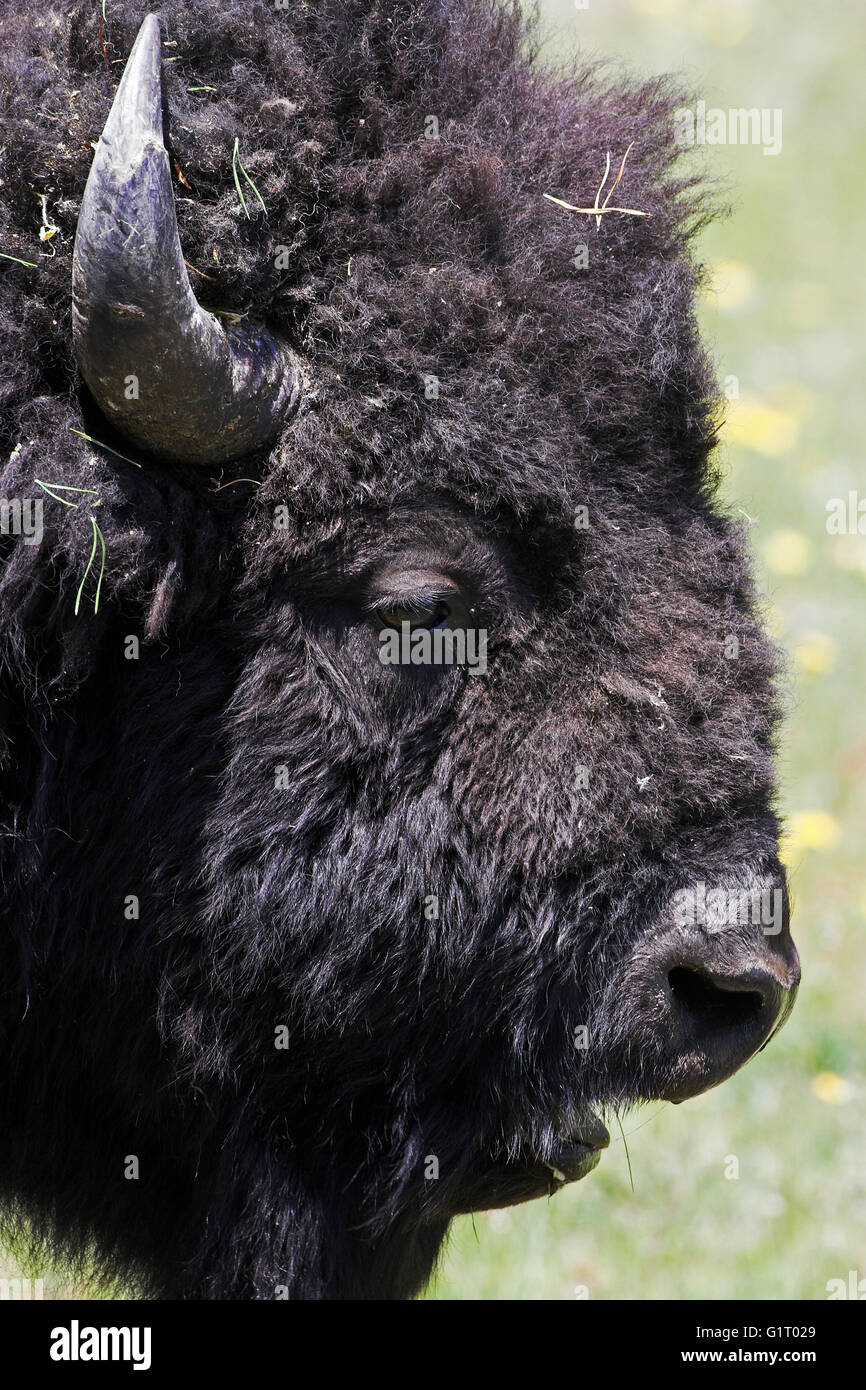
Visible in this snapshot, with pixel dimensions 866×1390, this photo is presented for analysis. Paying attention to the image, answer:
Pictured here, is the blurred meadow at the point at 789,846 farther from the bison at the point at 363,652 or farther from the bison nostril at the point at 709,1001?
the bison nostril at the point at 709,1001

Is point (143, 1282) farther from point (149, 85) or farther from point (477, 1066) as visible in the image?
point (149, 85)

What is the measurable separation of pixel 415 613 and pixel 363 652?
135mm

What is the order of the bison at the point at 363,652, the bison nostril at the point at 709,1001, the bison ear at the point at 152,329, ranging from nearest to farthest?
the bison ear at the point at 152,329
the bison at the point at 363,652
the bison nostril at the point at 709,1001

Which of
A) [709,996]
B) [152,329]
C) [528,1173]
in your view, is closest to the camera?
[152,329]

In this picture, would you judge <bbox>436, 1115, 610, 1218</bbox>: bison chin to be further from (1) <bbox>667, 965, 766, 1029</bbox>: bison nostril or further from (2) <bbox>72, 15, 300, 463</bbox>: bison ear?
(2) <bbox>72, 15, 300, 463</bbox>: bison ear

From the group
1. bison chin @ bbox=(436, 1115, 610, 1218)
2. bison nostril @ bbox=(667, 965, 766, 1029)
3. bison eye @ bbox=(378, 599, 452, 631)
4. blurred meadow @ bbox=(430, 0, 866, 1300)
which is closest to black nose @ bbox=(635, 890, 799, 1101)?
bison nostril @ bbox=(667, 965, 766, 1029)

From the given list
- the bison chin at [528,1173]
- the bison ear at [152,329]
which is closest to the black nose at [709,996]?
the bison chin at [528,1173]

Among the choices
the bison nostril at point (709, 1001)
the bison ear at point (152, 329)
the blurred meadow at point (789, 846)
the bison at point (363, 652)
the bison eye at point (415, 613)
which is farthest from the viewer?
the blurred meadow at point (789, 846)

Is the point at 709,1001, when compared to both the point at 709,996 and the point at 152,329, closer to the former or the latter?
the point at 709,996

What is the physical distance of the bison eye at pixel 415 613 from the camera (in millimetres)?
3084

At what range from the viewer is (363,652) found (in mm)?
3090

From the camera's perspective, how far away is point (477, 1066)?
3295 mm

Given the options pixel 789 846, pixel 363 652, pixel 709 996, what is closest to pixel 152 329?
pixel 363 652

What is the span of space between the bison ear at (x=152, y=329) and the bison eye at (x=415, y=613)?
43cm
